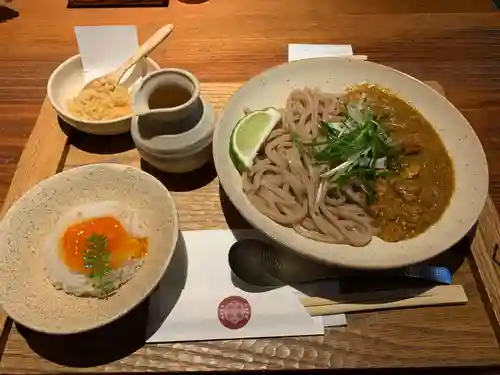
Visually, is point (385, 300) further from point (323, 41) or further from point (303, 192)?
point (323, 41)

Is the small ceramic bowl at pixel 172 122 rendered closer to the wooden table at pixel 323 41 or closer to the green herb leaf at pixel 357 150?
the wooden table at pixel 323 41

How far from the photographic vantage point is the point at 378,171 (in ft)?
6.18

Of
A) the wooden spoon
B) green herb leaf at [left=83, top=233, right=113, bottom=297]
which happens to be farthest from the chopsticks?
the wooden spoon

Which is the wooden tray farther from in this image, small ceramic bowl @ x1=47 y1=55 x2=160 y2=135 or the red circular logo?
small ceramic bowl @ x1=47 y1=55 x2=160 y2=135

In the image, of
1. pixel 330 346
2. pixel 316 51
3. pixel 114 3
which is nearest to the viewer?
pixel 330 346

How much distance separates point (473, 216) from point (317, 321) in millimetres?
642

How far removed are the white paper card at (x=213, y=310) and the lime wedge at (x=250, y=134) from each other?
1.24 feet

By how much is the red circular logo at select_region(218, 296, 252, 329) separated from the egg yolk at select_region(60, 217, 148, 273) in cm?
33

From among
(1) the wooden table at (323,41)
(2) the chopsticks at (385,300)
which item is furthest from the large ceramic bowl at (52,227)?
(2) the chopsticks at (385,300)

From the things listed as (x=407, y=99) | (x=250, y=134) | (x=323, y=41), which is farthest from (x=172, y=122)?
(x=323, y=41)

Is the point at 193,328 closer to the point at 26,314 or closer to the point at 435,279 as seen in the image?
the point at 26,314

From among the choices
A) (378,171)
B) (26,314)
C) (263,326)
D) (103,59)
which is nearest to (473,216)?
(378,171)

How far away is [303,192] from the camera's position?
1840 millimetres

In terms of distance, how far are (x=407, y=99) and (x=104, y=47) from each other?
4.57 feet
